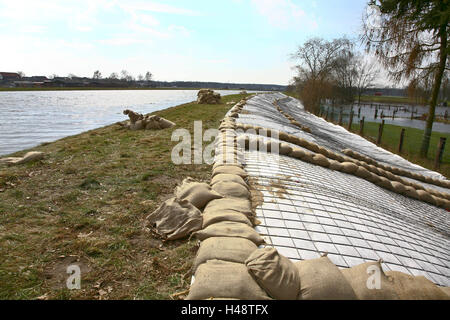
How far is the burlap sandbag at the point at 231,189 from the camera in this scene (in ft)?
12.3

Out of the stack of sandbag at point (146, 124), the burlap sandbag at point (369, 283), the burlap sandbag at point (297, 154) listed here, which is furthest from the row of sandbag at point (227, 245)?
the stack of sandbag at point (146, 124)

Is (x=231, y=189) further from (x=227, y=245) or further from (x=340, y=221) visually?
(x=340, y=221)

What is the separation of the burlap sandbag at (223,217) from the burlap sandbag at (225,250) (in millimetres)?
416

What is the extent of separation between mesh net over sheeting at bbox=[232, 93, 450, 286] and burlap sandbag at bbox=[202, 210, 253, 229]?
32 cm

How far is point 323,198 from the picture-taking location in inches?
181

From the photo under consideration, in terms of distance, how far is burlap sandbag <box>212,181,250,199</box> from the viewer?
3745mm

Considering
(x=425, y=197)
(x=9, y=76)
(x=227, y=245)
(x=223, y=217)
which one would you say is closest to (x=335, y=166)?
(x=425, y=197)

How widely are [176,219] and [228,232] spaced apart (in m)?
0.69

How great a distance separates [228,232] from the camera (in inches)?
109

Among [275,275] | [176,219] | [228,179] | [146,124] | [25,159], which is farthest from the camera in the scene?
[146,124]

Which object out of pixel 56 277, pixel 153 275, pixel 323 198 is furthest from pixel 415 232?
pixel 56 277

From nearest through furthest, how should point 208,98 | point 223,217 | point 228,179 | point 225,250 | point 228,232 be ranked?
point 225,250 < point 228,232 < point 223,217 < point 228,179 < point 208,98

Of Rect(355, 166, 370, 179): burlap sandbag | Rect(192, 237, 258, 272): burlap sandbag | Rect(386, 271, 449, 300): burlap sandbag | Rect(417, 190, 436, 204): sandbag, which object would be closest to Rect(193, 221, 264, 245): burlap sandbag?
Rect(192, 237, 258, 272): burlap sandbag
